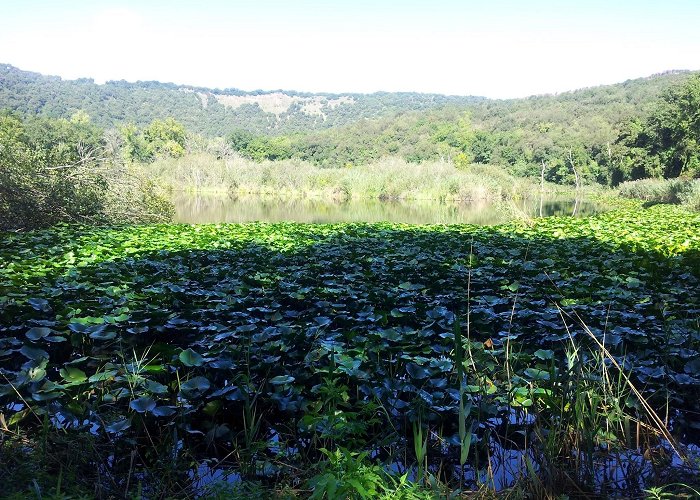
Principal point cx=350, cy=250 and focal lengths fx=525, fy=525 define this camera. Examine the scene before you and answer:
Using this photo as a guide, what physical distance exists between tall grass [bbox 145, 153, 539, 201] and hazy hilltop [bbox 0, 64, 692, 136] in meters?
20.6

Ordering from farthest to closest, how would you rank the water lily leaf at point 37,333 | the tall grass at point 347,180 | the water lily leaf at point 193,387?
1. the tall grass at point 347,180
2. the water lily leaf at point 37,333
3. the water lily leaf at point 193,387

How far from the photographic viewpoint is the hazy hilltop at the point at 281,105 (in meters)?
64.7

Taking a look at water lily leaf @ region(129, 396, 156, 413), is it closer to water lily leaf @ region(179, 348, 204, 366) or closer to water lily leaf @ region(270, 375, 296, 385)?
water lily leaf @ region(179, 348, 204, 366)

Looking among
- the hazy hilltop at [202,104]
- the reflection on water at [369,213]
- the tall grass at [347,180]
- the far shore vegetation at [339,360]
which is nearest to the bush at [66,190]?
the far shore vegetation at [339,360]

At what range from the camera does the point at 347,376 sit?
285 cm

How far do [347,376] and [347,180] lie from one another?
3069 centimetres

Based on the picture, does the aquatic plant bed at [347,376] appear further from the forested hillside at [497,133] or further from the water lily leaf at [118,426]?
the forested hillside at [497,133]

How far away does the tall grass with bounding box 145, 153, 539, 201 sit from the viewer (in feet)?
101

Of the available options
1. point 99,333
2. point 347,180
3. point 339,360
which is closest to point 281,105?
point 347,180

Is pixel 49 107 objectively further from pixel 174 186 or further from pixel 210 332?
pixel 210 332

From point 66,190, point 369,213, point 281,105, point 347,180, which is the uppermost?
point 281,105

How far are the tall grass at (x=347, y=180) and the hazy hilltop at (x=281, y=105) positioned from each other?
20.6 m

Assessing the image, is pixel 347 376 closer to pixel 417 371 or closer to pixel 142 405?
pixel 417 371

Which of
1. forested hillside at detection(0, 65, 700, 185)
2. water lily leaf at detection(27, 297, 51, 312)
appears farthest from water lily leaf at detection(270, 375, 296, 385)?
forested hillside at detection(0, 65, 700, 185)
